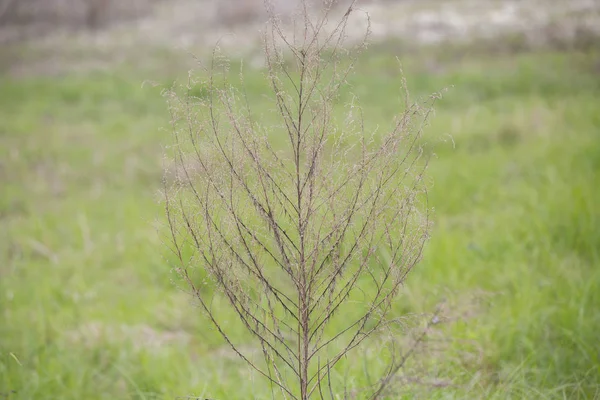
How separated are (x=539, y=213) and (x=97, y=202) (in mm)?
4732

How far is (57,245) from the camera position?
5.54m

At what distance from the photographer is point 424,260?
12.8 feet

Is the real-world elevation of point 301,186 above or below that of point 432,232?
below

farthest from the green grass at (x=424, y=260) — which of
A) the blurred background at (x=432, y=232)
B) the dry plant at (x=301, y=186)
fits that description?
the dry plant at (x=301, y=186)

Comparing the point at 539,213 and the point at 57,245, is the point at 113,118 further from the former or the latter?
the point at 539,213

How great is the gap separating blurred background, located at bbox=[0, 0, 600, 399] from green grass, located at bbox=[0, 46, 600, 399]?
2cm

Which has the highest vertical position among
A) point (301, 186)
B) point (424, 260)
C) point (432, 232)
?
point (432, 232)

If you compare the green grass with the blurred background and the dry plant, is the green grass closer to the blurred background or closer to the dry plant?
the blurred background

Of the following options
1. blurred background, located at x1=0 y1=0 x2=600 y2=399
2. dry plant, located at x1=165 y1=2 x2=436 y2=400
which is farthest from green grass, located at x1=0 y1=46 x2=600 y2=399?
dry plant, located at x1=165 y1=2 x2=436 y2=400

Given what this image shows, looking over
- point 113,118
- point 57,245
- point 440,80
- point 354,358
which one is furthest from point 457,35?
point 354,358

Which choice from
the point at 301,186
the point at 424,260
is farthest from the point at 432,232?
the point at 301,186

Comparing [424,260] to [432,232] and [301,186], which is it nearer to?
[432,232]

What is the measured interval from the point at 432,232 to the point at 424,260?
7.9 inches

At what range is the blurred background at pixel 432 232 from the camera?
10.1 ft
